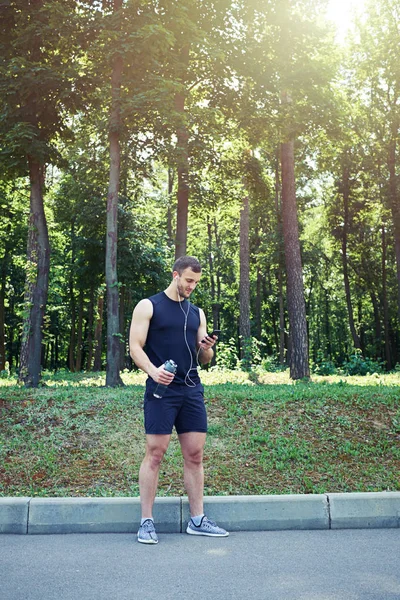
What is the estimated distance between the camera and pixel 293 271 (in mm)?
16438

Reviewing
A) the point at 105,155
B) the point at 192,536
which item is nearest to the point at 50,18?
the point at 105,155

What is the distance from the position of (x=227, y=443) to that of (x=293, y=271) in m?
9.01

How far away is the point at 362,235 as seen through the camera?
3434 centimetres

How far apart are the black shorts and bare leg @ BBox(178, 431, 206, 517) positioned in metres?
0.06

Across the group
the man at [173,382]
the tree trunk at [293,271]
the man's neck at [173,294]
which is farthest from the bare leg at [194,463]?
the tree trunk at [293,271]

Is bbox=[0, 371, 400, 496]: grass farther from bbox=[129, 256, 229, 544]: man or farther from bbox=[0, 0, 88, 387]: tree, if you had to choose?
bbox=[0, 0, 88, 387]: tree

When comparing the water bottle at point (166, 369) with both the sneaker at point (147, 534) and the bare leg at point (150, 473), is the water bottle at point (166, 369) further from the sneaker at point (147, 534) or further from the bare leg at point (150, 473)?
the sneaker at point (147, 534)

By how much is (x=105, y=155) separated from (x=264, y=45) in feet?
15.9

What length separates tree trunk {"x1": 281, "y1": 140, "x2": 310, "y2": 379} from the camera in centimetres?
1622

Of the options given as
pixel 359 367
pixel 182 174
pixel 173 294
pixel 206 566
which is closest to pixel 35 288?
pixel 182 174

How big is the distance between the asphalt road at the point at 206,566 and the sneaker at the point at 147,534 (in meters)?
0.06

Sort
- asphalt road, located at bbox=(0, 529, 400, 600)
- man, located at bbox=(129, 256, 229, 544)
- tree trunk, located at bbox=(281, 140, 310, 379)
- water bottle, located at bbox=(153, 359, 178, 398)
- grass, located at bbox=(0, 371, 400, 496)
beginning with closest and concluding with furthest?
asphalt road, located at bbox=(0, 529, 400, 600) < water bottle, located at bbox=(153, 359, 178, 398) < man, located at bbox=(129, 256, 229, 544) < grass, located at bbox=(0, 371, 400, 496) < tree trunk, located at bbox=(281, 140, 310, 379)

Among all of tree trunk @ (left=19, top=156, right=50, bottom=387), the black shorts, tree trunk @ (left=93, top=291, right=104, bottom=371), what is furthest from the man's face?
tree trunk @ (left=93, top=291, right=104, bottom=371)

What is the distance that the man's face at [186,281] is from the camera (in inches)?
206
